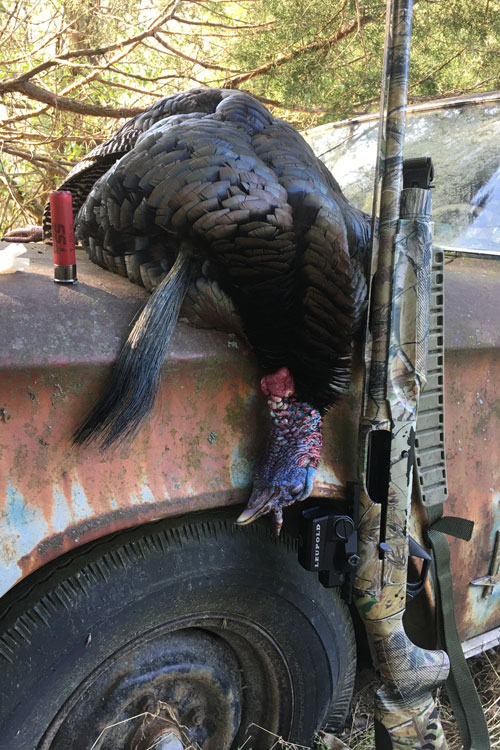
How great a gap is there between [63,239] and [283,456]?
0.55 meters

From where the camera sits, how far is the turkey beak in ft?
3.85

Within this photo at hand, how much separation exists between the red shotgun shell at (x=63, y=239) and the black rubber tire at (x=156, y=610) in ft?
1.54

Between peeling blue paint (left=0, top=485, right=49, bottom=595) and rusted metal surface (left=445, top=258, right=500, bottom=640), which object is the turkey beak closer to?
peeling blue paint (left=0, top=485, right=49, bottom=595)

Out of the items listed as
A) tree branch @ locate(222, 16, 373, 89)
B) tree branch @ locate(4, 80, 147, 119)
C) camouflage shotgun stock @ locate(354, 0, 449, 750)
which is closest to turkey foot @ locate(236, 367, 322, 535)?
camouflage shotgun stock @ locate(354, 0, 449, 750)

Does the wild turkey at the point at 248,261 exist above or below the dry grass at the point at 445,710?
above

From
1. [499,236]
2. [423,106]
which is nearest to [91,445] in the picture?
[499,236]

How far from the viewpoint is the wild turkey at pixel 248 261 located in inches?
42.1

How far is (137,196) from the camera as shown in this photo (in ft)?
3.81

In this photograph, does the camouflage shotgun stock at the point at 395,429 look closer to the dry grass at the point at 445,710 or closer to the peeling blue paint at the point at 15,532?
the dry grass at the point at 445,710

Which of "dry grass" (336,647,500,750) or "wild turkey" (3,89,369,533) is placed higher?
"wild turkey" (3,89,369,533)

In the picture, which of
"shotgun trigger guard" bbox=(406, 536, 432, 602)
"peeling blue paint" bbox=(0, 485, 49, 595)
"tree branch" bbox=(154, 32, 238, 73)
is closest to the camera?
"peeling blue paint" bbox=(0, 485, 49, 595)

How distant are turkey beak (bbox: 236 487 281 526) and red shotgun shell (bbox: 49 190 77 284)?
1.68 ft

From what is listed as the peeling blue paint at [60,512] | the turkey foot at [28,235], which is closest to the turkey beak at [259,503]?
the peeling blue paint at [60,512]

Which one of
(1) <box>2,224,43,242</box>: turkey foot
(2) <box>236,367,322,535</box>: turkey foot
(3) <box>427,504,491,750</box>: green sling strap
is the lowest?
(3) <box>427,504,491,750</box>: green sling strap
